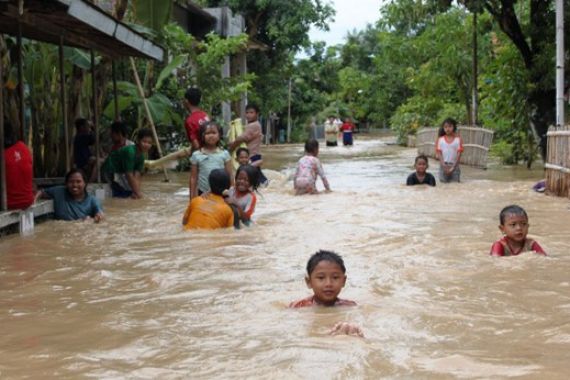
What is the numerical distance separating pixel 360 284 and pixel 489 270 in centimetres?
113

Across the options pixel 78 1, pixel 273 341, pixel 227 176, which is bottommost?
pixel 273 341

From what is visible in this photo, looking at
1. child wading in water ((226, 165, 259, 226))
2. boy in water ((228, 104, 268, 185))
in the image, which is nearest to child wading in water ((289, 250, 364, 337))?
child wading in water ((226, 165, 259, 226))

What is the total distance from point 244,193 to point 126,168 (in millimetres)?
4208

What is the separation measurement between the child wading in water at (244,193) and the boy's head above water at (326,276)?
145 inches

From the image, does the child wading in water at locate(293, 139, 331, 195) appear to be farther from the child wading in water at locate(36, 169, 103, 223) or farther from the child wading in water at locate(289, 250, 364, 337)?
the child wading in water at locate(289, 250, 364, 337)

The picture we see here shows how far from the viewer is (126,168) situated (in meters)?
12.6

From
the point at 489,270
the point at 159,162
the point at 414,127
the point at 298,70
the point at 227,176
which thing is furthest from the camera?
the point at 298,70

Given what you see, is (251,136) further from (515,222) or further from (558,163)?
(515,222)

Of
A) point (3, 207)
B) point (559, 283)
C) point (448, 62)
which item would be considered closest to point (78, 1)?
point (3, 207)

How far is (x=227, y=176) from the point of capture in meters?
8.36

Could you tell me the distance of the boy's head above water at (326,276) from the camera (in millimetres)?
5035

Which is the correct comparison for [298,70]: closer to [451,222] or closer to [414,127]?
[414,127]

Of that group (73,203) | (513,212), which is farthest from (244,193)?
(513,212)

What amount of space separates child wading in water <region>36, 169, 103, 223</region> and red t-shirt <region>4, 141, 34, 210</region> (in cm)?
76
